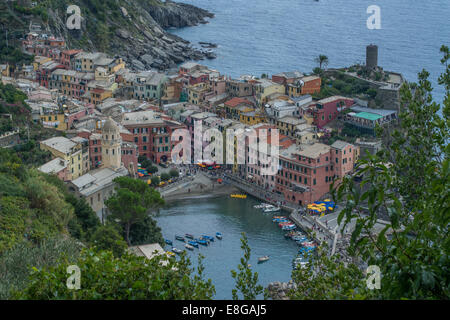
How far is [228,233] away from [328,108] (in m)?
11.9

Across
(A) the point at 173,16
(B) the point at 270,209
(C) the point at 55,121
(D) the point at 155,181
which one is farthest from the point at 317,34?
(B) the point at 270,209

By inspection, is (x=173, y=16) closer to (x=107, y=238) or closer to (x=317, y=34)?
(x=317, y=34)

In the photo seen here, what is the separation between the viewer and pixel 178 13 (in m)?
73.7

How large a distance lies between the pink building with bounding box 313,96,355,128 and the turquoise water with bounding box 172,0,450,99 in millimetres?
11228

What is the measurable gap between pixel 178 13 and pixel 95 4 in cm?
1610

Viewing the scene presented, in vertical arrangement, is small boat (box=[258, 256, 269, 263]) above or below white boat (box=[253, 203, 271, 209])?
below

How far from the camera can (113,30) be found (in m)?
57.2

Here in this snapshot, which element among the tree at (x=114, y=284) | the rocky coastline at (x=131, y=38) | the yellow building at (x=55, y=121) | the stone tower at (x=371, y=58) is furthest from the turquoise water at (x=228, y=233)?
the rocky coastline at (x=131, y=38)

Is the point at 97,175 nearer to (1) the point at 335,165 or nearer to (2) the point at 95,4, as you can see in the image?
(1) the point at 335,165

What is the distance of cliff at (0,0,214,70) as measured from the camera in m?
48.2

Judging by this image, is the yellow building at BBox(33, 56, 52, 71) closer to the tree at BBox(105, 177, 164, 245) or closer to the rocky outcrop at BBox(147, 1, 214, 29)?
the tree at BBox(105, 177, 164, 245)

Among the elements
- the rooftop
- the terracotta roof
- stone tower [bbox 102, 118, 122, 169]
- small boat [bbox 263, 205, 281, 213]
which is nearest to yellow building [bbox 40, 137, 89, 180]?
the rooftop

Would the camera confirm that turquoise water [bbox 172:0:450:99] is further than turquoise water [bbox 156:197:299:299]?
Yes

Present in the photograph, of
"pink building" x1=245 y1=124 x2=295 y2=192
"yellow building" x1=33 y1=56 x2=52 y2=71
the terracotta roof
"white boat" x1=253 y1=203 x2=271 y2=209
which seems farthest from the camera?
"yellow building" x1=33 y1=56 x2=52 y2=71
